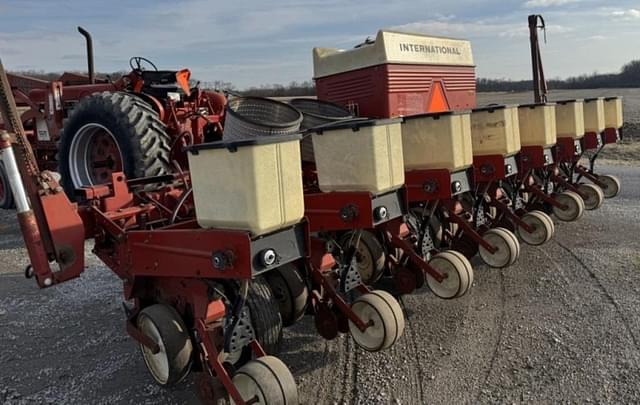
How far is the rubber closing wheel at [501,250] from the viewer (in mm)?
4223

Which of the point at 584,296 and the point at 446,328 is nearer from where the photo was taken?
the point at 446,328

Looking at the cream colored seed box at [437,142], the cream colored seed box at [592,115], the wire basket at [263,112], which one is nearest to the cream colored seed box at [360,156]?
the wire basket at [263,112]

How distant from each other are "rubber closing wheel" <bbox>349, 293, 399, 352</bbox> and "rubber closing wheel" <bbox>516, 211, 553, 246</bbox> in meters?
2.52

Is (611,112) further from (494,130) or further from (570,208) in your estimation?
(494,130)

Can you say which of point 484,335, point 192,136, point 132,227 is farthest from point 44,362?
point 484,335

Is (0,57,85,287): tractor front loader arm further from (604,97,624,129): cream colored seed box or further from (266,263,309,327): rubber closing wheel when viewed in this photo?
(604,97,624,129): cream colored seed box

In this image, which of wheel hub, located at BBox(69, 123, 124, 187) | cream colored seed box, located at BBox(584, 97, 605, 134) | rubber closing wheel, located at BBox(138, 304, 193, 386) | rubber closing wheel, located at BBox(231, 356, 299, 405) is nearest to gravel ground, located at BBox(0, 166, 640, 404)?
rubber closing wheel, located at BBox(138, 304, 193, 386)

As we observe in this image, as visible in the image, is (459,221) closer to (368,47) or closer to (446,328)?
(446,328)

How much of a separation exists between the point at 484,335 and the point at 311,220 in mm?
1384

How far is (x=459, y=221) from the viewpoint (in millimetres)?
4355

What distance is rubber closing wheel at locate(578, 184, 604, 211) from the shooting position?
253 inches

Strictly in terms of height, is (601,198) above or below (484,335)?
above

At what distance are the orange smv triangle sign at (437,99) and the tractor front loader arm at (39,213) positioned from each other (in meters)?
3.73

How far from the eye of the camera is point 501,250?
14.0ft
